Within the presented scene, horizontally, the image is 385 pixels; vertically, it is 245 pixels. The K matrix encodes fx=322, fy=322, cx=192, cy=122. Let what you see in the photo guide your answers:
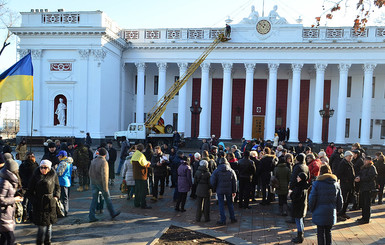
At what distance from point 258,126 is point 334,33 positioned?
35.7ft

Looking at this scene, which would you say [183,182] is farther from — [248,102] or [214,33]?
[214,33]

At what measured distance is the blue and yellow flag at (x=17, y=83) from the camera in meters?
10.3

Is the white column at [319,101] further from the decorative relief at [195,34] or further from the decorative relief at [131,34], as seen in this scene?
the decorative relief at [131,34]

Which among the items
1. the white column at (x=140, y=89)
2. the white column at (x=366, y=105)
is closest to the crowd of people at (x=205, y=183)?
the white column at (x=140, y=89)

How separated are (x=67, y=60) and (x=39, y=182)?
2304cm

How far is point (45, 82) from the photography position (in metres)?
26.8

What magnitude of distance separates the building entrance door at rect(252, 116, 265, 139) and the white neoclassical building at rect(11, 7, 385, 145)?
10 centimetres

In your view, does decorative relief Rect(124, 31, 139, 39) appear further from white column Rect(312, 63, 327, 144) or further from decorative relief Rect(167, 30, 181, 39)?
white column Rect(312, 63, 327, 144)

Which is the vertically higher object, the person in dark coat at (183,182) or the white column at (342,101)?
the white column at (342,101)

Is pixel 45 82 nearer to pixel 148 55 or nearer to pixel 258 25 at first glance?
pixel 148 55

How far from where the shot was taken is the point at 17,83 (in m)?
10.4

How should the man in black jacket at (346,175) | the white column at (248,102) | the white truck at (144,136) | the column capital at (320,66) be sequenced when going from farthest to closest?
the white column at (248,102) → the column capital at (320,66) → the white truck at (144,136) → the man in black jacket at (346,175)

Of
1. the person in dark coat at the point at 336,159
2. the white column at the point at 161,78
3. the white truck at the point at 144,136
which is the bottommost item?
the white truck at the point at 144,136

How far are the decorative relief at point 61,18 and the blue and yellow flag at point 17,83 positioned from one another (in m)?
17.5
